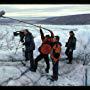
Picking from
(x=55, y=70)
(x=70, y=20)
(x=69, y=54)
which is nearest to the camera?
(x=55, y=70)

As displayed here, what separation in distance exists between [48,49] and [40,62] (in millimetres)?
265

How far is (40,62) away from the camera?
225 inches

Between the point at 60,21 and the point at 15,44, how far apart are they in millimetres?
889

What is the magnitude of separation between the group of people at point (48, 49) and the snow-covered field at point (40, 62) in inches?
2.4

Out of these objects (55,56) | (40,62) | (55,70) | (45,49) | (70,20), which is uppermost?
(70,20)

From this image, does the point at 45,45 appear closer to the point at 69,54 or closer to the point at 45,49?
the point at 45,49

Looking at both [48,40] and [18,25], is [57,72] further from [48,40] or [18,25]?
[18,25]

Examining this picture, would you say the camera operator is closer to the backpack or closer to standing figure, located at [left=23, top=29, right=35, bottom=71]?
standing figure, located at [left=23, top=29, right=35, bottom=71]

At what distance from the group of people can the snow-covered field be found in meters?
0.06

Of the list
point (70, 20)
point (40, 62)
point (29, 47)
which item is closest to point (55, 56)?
point (40, 62)

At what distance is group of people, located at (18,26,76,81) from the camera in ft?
18.5

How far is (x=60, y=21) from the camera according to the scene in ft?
19.2

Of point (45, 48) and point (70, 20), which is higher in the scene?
point (70, 20)

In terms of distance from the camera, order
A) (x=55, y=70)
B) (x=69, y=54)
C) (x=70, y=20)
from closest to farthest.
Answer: (x=55, y=70) → (x=69, y=54) → (x=70, y=20)
